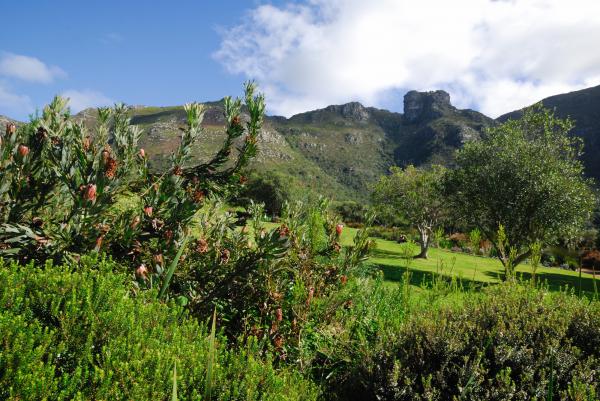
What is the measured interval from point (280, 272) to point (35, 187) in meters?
2.50

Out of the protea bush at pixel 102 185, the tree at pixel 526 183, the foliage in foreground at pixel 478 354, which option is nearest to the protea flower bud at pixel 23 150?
the protea bush at pixel 102 185

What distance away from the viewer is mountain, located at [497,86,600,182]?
14088cm

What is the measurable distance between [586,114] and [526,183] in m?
195

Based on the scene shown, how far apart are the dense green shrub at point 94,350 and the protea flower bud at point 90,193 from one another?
1.66 ft

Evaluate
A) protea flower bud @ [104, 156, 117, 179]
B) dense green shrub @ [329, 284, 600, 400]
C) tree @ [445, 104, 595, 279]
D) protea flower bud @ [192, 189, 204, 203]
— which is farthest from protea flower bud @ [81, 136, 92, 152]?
tree @ [445, 104, 595, 279]

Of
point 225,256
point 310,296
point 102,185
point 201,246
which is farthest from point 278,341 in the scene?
point 102,185

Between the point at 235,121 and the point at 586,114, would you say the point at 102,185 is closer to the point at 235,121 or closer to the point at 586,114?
the point at 235,121

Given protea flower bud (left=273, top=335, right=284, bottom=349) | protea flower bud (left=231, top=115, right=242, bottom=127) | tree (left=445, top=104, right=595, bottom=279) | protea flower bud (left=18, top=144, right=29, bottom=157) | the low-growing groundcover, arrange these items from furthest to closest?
tree (left=445, top=104, right=595, bottom=279)
protea flower bud (left=231, top=115, right=242, bottom=127)
protea flower bud (left=273, top=335, right=284, bottom=349)
protea flower bud (left=18, top=144, right=29, bottom=157)
the low-growing groundcover

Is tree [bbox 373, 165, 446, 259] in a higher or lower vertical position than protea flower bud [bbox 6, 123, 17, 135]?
higher

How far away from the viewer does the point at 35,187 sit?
3.50 metres

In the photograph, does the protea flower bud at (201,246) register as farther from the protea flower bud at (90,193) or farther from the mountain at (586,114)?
the mountain at (586,114)

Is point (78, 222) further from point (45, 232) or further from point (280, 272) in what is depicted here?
point (280, 272)

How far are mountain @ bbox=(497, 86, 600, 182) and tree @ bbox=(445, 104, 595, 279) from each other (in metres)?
134

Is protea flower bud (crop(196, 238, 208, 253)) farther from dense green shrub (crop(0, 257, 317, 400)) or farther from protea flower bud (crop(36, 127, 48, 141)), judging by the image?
protea flower bud (crop(36, 127, 48, 141))
